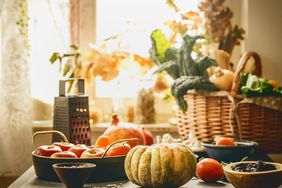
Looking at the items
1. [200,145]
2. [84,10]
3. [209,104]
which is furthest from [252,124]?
[84,10]

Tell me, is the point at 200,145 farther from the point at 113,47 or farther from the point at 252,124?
the point at 113,47

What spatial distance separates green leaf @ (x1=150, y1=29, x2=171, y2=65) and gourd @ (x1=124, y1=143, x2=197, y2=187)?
1261 mm

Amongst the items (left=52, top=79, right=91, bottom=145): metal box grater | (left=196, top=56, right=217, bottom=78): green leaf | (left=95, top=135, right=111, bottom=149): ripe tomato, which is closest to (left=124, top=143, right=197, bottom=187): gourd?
(left=95, top=135, right=111, bottom=149): ripe tomato

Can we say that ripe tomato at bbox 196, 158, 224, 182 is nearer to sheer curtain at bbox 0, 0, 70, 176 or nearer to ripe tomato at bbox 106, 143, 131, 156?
ripe tomato at bbox 106, 143, 131, 156

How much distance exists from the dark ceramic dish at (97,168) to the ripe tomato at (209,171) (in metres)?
0.22

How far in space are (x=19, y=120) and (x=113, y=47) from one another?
0.66 meters

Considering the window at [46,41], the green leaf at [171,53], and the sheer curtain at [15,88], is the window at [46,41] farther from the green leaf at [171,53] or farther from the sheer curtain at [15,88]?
the green leaf at [171,53]

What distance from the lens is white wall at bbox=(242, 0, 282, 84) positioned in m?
2.97

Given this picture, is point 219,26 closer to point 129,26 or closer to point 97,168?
point 129,26

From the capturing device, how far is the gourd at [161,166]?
56.9 inches

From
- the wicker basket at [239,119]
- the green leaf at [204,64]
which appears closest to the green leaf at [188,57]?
the green leaf at [204,64]

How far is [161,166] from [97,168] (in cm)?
21

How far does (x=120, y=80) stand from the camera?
306 cm

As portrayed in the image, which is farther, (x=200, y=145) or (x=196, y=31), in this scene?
(x=196, y=31)
